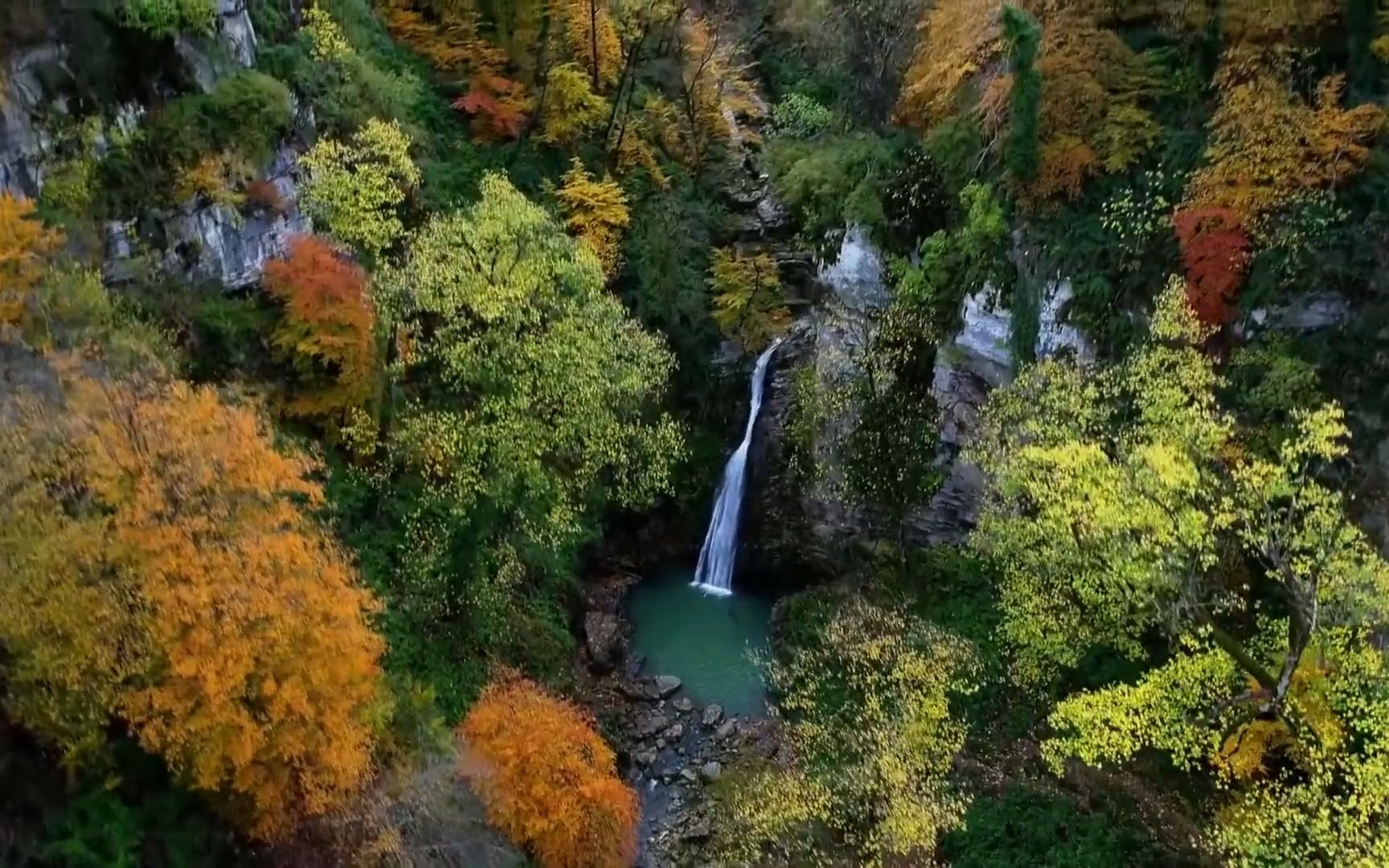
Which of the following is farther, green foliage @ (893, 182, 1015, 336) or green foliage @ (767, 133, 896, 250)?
green foliage @ (767, 133, 896, 250)

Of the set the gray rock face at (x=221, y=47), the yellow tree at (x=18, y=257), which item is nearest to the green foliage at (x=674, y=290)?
the gray rock face at (x=221, y=47)

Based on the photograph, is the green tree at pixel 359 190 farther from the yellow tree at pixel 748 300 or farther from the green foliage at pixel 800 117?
the green foliage at pixel 800 117

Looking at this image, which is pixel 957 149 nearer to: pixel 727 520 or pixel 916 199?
pixel 916 199

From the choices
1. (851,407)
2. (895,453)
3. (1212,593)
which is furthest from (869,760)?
(851,407)

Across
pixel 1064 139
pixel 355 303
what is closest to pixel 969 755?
pixel 1064 139

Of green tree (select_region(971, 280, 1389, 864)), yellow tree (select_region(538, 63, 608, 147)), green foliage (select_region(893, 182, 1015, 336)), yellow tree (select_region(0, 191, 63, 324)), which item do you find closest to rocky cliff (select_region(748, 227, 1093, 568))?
green foliage (select_region(893, 182, 1015, 336))

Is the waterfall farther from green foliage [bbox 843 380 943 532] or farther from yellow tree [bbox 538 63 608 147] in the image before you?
yellow tree [bbox 538 63 608 147]
